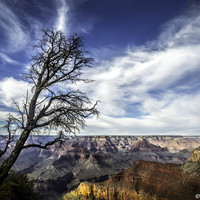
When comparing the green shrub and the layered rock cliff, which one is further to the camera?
the layered rock cliff

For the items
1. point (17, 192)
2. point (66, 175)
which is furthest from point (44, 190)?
point (17, 192)

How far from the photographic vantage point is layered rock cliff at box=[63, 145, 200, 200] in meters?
31.2

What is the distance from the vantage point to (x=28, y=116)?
493 centimetres

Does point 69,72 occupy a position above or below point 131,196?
above

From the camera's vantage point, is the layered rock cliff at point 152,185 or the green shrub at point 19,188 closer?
the green shrub at point 19,188

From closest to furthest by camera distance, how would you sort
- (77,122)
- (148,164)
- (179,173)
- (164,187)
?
(77,122) → (164,187) → (179,173) → (148,164)

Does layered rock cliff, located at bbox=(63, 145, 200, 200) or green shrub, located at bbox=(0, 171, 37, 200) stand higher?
green shrub, located at bbox=(0, 171, 37, 200)

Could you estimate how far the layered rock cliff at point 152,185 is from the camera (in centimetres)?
3117

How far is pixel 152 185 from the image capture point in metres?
39.7

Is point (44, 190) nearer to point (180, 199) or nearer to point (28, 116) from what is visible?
point (180, 199)

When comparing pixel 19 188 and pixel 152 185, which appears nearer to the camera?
pixel 19 188

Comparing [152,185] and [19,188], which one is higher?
[19,188]

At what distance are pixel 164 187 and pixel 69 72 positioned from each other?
44798 mm

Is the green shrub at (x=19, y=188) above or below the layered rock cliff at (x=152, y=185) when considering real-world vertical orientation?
above
